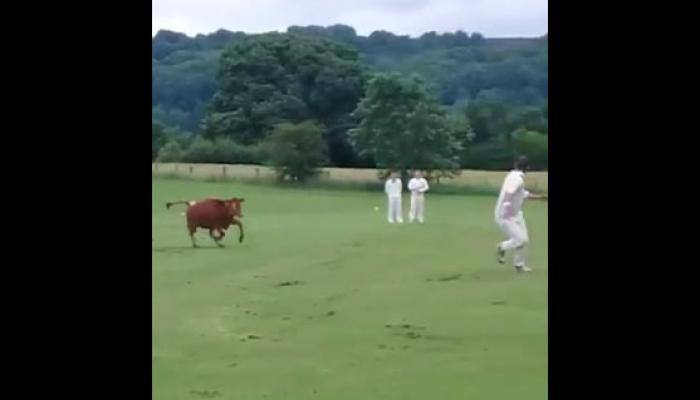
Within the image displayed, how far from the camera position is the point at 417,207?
7.17 metres

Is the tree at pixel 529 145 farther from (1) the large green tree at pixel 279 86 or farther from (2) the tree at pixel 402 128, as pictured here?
(1) the large green tree at pixel 279 86

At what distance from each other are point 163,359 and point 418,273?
2431 mm

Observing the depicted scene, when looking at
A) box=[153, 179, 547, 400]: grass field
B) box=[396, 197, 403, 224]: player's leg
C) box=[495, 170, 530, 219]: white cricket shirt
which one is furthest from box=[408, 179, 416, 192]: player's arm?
box=[396, 197, 403, 224]: player's leg

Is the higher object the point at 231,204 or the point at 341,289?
the point at 231,204

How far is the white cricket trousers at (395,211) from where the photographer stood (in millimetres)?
6844

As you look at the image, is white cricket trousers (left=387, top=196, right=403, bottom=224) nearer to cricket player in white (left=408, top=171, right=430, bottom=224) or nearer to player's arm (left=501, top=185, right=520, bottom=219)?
cricket player in white (left=408, top=171, right=430, bottom=224)

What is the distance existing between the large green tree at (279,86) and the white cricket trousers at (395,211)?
8.96ft

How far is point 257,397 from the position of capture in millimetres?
3188

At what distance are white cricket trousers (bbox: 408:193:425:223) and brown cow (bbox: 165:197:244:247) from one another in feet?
3.42

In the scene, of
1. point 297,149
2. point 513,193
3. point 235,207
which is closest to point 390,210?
point 235,207

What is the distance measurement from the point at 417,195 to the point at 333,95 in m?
2.45

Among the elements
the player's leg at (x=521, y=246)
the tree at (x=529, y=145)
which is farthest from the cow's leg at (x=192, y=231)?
the tree at (x=529, y=145)
